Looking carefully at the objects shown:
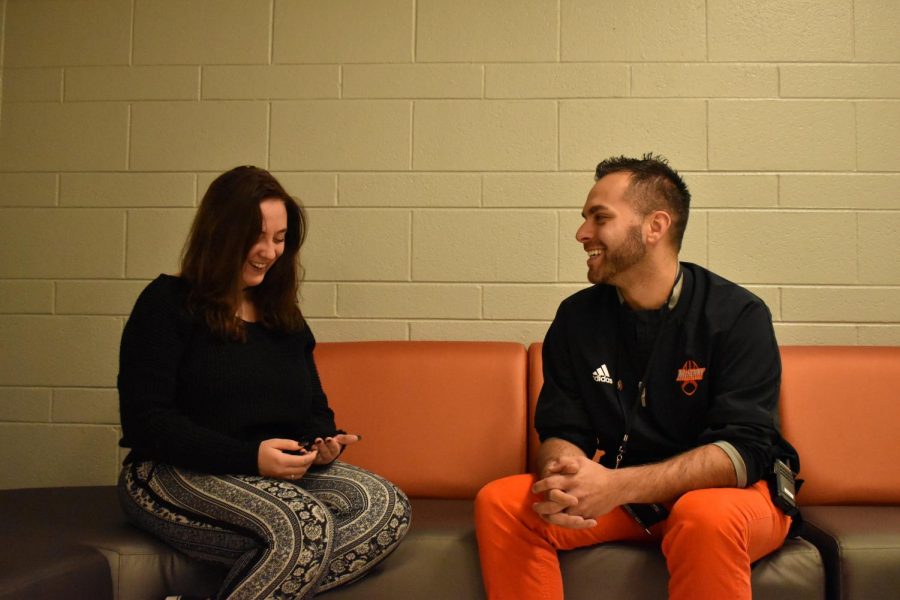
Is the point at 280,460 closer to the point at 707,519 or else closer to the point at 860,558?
the point at 707,519

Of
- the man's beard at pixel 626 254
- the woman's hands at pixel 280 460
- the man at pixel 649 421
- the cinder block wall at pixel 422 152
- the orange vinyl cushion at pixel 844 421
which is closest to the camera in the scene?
the man at pixel 649 421

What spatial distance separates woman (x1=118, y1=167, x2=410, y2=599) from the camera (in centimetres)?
170

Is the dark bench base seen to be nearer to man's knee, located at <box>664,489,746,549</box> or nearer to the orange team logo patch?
man's knee, located at <box>664,489,746,549</box>

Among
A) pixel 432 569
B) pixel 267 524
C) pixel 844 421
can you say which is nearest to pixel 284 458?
pixel 267 524

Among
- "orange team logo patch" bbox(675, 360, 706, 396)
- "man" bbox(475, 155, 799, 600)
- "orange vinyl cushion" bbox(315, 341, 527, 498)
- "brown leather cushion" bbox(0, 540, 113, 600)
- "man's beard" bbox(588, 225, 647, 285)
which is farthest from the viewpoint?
"orange vinyl cushion" bbox(315, 341, 527, 498)

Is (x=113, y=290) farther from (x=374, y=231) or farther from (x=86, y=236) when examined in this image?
(x=374, y=231)

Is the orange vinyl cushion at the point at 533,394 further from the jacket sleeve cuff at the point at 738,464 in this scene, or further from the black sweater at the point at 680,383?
the jacket sleeve cuff at the point at 738,464

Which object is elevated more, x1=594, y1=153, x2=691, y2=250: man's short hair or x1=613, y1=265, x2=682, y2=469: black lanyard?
x1=594, y1=153, x2=691, y2=250: man's short hair

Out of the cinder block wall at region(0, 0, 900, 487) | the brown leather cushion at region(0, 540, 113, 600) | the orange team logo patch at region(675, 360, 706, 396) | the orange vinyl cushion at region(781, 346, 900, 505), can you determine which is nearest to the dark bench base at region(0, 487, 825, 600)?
the brown leather cushion at region(0, 540, 113, 600)

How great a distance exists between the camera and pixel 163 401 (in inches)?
71.6

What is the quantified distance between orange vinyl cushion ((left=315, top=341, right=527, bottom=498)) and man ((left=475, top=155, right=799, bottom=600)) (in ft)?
1.16

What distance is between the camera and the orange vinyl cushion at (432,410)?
2.37 m

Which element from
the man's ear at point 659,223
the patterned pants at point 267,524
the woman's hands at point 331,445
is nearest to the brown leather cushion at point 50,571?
the patterned pants at point 267,524

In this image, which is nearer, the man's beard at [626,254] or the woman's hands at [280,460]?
the woman's hands at [280,460]
